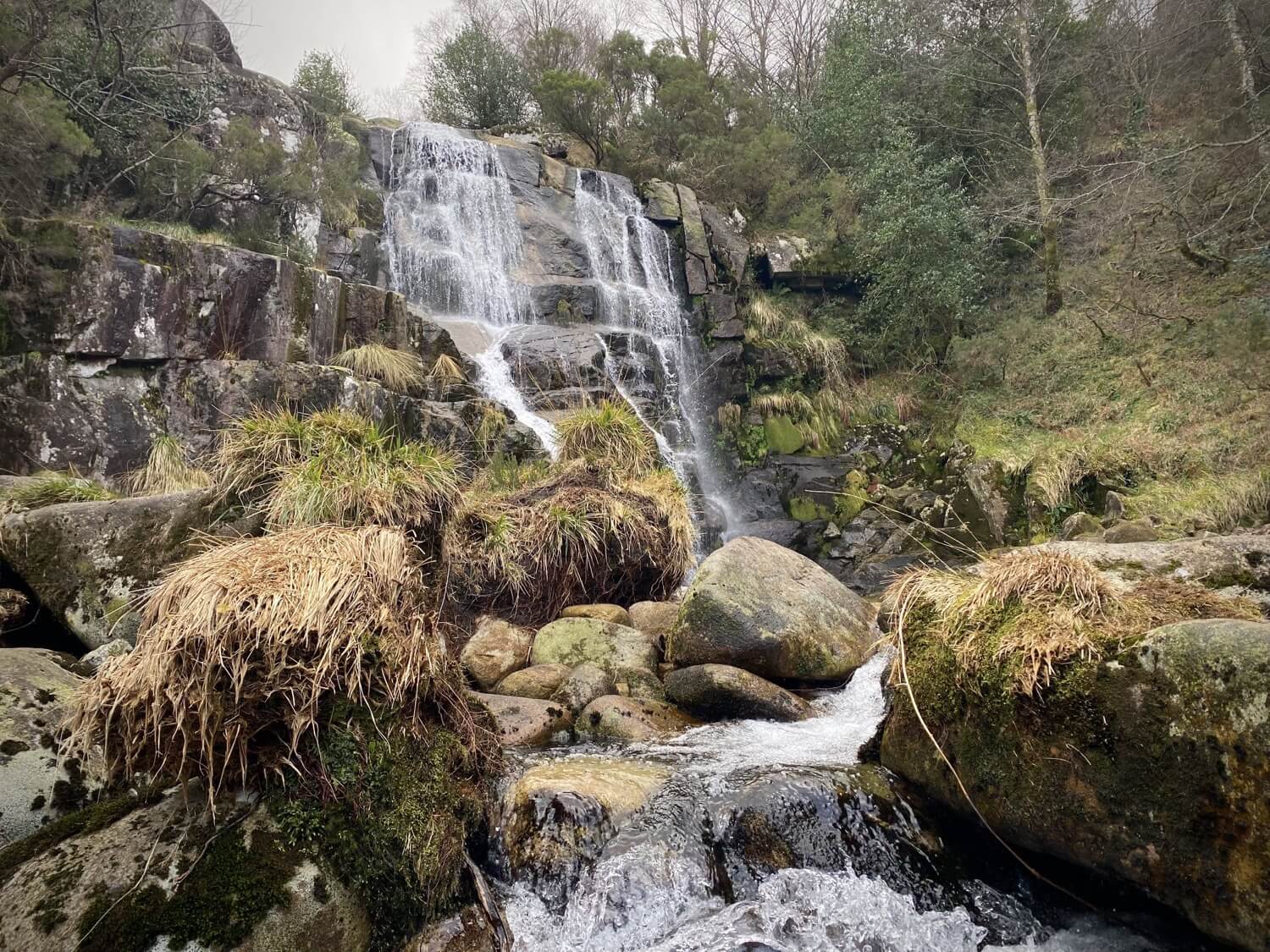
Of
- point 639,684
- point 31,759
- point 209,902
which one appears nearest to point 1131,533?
point 639,684

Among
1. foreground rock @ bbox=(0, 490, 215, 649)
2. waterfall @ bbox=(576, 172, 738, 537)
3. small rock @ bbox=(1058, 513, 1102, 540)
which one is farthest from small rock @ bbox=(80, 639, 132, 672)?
small rock @ bbox=(1058, 513, 1102, 540)

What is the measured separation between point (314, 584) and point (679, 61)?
19.5 metres

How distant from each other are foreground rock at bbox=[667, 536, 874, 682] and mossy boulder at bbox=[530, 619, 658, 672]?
0.92 feet

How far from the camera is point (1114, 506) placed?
8789 mm

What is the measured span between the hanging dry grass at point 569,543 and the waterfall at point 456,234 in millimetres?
4363

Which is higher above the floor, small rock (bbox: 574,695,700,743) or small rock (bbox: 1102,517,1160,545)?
small rock (bbox: 1102,517,1160,545)

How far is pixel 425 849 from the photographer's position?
8.02 ft

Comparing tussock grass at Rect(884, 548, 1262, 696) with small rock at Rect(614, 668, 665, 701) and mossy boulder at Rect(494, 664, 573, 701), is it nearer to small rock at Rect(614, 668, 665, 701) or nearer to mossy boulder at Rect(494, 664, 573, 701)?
small rock at Rect(614, 668, 665, 701)

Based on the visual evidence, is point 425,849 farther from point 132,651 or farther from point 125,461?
point 125,461

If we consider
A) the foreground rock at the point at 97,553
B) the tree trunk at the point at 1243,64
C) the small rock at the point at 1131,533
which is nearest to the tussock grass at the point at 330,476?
the foreground rock at the point at 97,553

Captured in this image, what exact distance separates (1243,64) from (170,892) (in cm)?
1929

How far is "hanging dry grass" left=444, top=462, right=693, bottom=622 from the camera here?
6.21 metres

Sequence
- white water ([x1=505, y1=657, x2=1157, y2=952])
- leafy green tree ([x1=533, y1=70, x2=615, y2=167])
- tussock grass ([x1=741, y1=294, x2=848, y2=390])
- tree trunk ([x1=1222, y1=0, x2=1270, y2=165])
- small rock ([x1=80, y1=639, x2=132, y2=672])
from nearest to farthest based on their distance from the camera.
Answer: white water ([x1=505, y1=657, x2=1157, y2=952]), small rock ([x1=80, y1=639, x2=132, y2=672]), tree trunk ([x1=1222, y1=0, x2=1270, y2=165]), tussock grass ([x1=741, y1=294, x2=848, y2=390]), leafy green tree ([x1=533, y1=70, x2=615, y2=167])

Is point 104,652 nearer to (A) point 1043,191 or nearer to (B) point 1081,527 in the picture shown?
(B) point 1081,527
